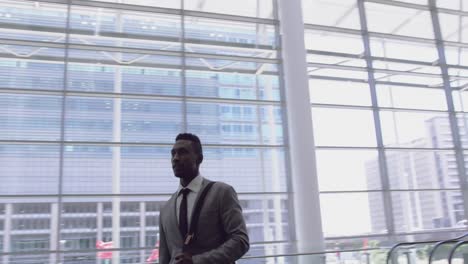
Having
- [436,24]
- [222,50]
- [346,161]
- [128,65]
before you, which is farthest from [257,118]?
[436,24]

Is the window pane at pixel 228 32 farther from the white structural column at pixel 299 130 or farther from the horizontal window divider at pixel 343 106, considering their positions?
the horizontal window divider at pixel 343 106

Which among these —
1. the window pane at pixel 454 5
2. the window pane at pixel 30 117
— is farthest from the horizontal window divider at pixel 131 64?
the window pane at pixel 454 5

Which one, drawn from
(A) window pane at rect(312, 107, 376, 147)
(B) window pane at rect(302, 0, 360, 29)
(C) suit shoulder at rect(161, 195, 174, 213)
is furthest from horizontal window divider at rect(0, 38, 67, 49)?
(C) suit shoulder at rect(161, 195, 174, 213)

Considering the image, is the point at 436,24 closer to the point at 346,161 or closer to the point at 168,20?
the point at 346,161

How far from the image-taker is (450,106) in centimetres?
1339

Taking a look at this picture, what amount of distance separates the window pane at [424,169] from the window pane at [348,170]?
2.33 ft

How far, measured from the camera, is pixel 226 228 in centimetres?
177

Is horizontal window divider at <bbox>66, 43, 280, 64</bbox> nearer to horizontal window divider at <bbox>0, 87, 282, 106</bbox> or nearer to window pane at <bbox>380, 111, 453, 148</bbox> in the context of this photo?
horizontal window divider at <bbox>0, 87, 282, 106</bbox>

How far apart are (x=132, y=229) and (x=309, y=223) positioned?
4.00 m

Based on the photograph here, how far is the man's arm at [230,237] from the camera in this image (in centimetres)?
166

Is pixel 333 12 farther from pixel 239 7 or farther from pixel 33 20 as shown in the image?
pixel 33 20

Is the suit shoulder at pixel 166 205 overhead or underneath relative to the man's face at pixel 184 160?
underneath

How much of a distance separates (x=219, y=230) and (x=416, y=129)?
41.4 feet

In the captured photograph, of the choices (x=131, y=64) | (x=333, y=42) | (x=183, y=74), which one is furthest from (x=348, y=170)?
(x=131, y=64)
